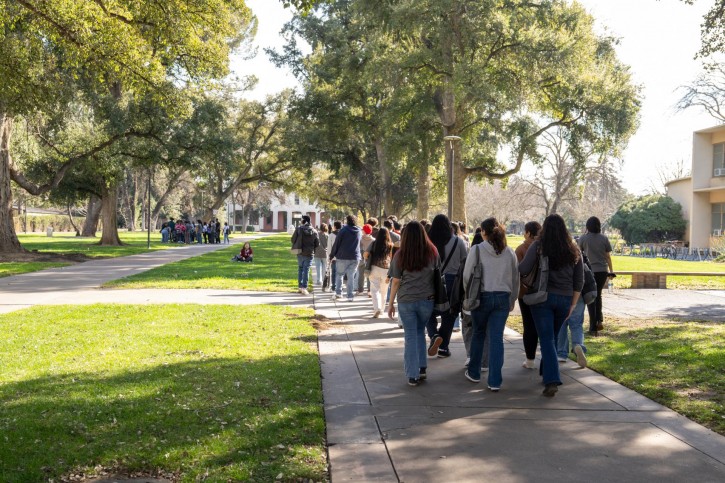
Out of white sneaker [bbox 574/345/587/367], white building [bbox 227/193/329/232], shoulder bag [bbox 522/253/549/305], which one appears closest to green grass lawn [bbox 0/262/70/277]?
white sneaker [bbox 574/345/587/367]

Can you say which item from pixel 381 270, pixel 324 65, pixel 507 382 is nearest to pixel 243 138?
pixel 324 65

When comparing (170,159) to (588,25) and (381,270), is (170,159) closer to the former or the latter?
(588,25)

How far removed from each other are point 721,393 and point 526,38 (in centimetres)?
2141

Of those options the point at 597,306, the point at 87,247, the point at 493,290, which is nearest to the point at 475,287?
the point at 493,290

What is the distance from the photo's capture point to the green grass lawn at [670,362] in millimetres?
7074

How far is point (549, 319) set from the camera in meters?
7.39

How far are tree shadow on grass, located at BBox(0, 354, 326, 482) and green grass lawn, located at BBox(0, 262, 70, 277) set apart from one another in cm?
1531

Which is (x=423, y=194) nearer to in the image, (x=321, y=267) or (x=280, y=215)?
(x=321, y=267)

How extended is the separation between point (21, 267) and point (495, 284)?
19172mm

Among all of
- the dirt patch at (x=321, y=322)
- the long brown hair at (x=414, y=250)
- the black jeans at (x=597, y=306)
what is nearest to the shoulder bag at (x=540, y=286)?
the long brown hair at (x=414, y=250)

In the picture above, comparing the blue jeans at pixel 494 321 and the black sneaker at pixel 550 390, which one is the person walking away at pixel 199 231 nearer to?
the blue jeans at pixel 494 321

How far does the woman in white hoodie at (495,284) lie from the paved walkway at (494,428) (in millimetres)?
388

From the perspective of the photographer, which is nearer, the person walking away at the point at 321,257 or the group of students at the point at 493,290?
the group of students at the point at 493,290

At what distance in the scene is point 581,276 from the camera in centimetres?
751
